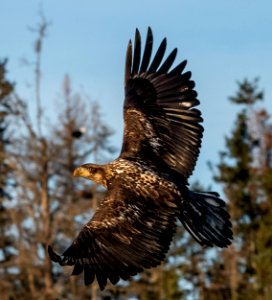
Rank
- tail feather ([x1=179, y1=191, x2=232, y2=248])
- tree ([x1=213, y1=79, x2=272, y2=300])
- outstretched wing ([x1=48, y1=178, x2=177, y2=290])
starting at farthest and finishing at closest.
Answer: tree ([x1=213, y1=79, x2=272, y2=300]) < tail feather ([x1=179, y1=191, x2=232, y2=248]) < outstretched wing ([x1=48, y1=178, x2=177, y2=290])

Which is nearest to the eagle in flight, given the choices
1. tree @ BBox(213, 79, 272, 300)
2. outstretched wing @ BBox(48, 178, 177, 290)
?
outstretched wing @ BBox(48, 178, 177, 290)

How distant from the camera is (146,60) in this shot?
1733 cm

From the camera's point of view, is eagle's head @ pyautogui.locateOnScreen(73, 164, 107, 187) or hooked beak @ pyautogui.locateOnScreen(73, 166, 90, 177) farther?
hooked beak @ pyautogui.locateOnScreen(73, 166, 90, 177)

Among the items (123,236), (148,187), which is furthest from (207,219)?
(123,236)

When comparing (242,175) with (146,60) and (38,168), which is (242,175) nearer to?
(38,168)

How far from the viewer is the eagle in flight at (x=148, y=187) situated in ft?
50.9

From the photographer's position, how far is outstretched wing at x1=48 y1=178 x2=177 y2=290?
1535cm

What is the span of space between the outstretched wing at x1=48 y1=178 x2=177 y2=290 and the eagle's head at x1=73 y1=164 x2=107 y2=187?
40cm

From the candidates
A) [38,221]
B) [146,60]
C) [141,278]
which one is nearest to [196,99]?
[146,60]

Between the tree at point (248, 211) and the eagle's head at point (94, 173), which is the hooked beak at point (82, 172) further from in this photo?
the tree at point (248, 211)

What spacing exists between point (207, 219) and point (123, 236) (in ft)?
4.49

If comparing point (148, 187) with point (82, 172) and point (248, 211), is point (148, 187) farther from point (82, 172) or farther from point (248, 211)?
point (248, 211)

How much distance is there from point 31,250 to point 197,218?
50.8 feet

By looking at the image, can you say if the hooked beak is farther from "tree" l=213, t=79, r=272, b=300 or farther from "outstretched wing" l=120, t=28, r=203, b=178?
"tree" l=213, t=79, r=272, b=300
